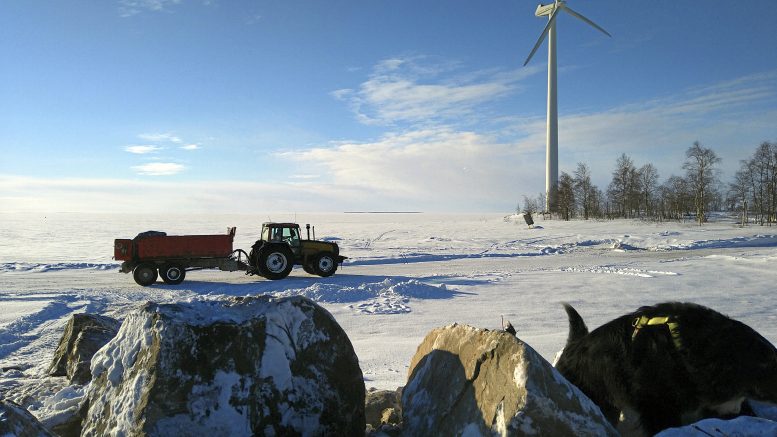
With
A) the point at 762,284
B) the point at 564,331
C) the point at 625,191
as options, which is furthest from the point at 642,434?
the point at 625,191

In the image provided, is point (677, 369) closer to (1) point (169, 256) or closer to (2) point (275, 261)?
(2) point (275, 261)

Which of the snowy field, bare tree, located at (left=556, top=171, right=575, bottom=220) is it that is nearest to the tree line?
bare tree, located at (left=556, top=171, right=575, bottom=220)

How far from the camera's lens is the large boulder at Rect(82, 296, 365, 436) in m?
2.32

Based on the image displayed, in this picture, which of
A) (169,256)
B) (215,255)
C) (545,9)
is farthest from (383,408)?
(545,9)

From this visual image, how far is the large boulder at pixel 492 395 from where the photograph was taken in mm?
2123

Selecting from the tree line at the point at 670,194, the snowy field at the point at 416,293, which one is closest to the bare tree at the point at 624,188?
the tree line at the point at 670,194

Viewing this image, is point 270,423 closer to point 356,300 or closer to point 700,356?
point 700,356

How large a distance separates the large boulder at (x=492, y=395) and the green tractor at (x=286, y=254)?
46.7 feet

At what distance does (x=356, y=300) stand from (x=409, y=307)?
5.30 ft

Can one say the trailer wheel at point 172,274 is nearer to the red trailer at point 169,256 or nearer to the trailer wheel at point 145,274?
the red trailer at point 169,256

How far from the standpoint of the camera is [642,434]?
2.61 meters

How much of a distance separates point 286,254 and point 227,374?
14.6 meters

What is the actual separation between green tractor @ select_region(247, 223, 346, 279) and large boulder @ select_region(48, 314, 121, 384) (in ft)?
37.5

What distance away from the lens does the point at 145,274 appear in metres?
15.6
